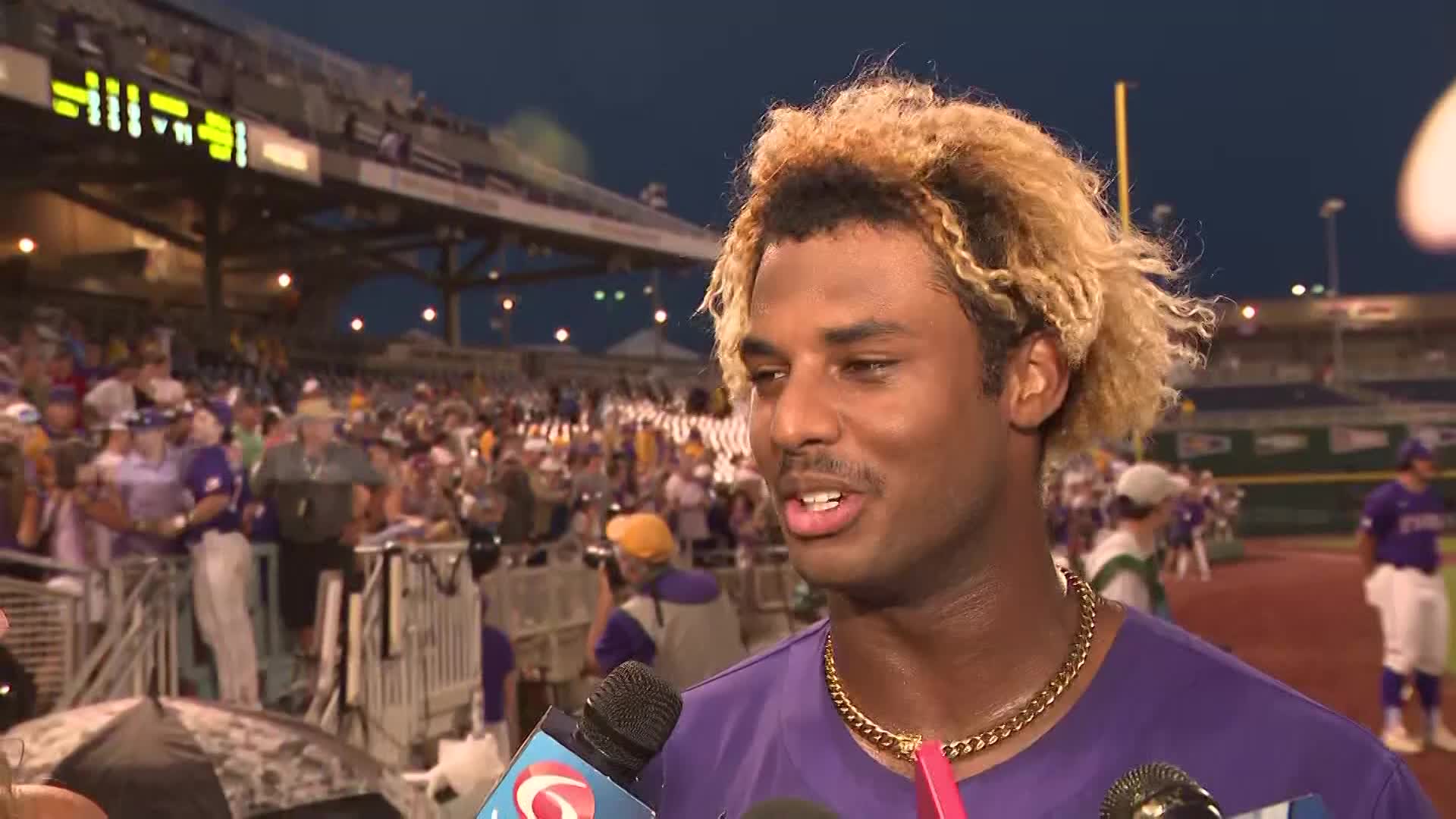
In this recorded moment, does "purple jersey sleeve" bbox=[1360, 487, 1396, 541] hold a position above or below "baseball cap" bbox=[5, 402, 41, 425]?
below

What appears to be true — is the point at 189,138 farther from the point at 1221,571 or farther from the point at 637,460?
the point at 1221,571

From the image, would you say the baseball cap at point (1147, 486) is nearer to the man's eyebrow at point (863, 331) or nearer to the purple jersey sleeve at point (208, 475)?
the purple jersey sleeve at point (208, 475)

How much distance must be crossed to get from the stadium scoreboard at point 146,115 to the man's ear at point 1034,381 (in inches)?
627

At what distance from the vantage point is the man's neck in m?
1.43

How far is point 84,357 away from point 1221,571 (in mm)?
18775

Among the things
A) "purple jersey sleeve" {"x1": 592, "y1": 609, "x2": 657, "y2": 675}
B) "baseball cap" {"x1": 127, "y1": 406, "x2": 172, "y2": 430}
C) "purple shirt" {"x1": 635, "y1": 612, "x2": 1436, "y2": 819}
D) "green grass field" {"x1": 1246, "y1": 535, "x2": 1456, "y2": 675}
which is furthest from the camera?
"green grass field" {"x1": 1246, "y1": 535, "x2": 1456, "y2": 675}

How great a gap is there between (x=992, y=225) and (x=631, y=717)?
689 millimetres

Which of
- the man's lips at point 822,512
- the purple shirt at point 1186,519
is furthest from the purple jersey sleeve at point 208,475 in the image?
the purple shirt at point 1186,519

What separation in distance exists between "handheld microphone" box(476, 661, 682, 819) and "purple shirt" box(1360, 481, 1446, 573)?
7486mm

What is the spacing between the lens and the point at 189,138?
16.7 m

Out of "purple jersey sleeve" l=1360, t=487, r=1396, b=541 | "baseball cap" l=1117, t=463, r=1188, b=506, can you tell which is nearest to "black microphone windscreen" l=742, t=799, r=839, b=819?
"baseball cap" l=1117, t=463, r=1188, b=506

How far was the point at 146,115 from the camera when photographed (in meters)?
16.1

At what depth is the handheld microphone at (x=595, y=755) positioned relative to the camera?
1274 millimetres

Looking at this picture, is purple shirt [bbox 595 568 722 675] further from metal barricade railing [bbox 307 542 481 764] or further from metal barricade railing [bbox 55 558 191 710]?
metal barricade railing [bbox 55 558 191 710]
